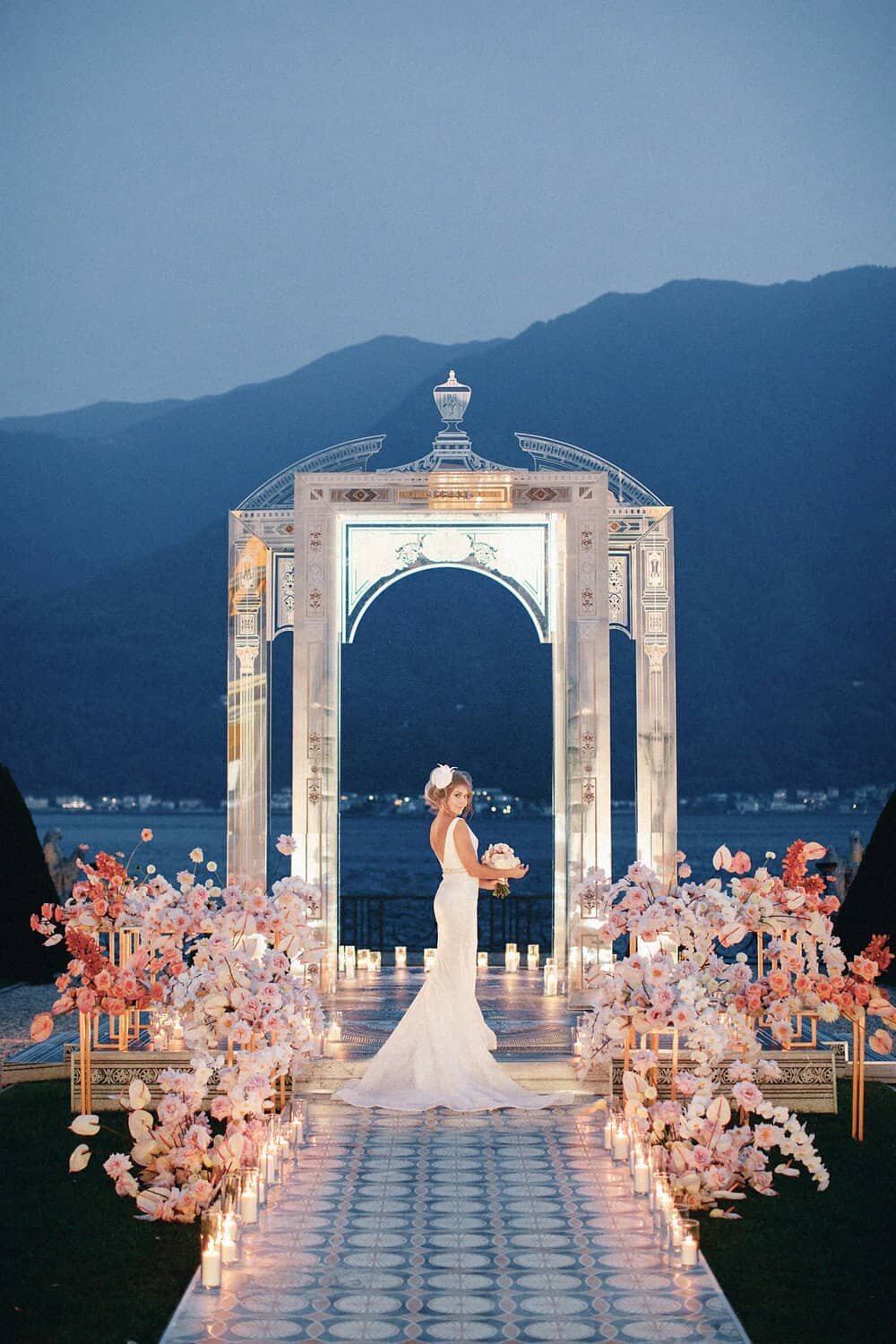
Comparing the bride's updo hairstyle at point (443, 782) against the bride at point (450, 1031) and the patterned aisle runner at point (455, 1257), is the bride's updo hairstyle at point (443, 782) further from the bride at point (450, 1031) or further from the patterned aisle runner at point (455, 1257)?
the patterned aisle runner at point (455, 1257)

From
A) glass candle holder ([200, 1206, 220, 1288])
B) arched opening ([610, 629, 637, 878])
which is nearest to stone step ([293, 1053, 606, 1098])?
glass candle holder ([200, 1206, 220, 1288])

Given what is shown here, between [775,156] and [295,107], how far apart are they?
1719 centimetres

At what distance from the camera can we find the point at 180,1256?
4863 millimetres

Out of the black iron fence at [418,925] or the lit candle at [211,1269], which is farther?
the black iron fence at [418,925]

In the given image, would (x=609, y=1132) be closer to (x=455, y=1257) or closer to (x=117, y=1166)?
(x=455, y=1257)

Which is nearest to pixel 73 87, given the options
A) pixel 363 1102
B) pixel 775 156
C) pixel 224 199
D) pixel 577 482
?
pixel 224 199

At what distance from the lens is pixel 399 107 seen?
58344mm

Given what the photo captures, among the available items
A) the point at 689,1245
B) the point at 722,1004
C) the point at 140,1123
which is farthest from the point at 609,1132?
the point at 140,1123

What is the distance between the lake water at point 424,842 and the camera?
133 ft

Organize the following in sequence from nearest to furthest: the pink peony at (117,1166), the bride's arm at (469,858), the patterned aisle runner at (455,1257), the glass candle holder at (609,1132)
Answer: the patterned aisle runner at (455,1257) → the pink peony at (117,1166) → the glass candle holder at (609,1132) → the bride's arm at (469,858)

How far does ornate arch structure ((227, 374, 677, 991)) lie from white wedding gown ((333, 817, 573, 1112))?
86.8 inches

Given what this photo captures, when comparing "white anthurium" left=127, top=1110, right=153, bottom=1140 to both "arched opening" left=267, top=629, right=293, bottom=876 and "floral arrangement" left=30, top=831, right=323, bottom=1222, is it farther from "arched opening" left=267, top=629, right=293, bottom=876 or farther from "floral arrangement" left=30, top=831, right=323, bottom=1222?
"arched opening" left=267, top=629, right=293, bottom=876

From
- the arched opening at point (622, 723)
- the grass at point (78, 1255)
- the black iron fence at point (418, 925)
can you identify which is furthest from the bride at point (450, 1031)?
the arched opening at point (622, 723)

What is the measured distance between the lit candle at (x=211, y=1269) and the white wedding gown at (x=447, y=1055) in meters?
2.56
